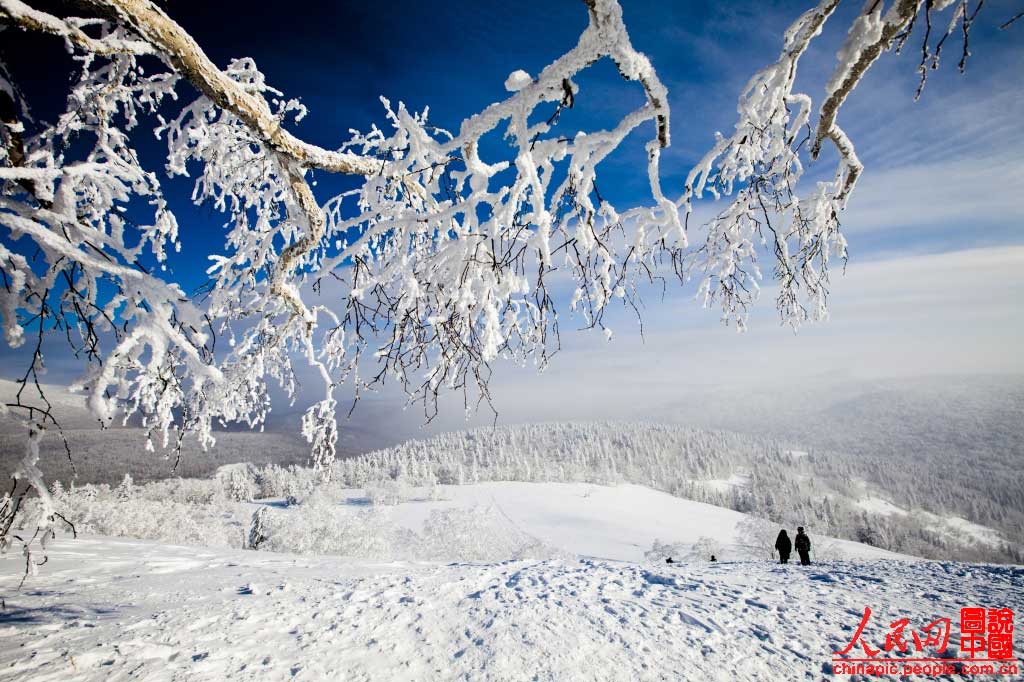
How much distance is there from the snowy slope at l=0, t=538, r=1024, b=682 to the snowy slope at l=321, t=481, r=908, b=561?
2942 cm

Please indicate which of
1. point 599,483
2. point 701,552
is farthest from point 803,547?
point 599,483

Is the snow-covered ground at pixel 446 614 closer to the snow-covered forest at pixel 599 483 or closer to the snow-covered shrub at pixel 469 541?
the snow-covered forest at pixel 599 483

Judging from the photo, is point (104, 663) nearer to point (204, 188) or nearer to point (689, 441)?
point (204, 188)

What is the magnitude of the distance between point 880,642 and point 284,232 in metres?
7.98

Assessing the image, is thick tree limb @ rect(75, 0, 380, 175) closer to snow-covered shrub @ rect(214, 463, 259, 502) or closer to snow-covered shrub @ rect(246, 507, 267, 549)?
snow-covered shrub @ rect(246, 507, 267, 549)

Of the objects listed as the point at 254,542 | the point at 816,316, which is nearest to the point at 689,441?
the point at 254,542

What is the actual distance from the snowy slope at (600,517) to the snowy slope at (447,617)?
2942 centimetres

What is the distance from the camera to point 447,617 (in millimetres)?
5117

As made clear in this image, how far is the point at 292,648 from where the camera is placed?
4266mm

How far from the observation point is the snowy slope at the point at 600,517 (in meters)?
35.9

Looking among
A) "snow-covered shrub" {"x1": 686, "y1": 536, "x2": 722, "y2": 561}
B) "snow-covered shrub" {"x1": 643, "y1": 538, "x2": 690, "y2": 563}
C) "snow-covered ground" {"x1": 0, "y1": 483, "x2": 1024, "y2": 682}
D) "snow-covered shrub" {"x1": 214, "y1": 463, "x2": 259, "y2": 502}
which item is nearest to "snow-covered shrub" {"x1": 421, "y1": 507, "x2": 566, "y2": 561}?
"snow-covered shrub" {"x1": 643, "y1": 538, "x2": 690, "y2": 563}

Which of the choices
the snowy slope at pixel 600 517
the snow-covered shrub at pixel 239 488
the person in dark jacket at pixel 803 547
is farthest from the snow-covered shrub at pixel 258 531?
the snow-covered shrub at pixel 239 488

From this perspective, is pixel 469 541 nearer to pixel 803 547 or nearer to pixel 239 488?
pixel 803 547

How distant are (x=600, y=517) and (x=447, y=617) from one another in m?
48.1
